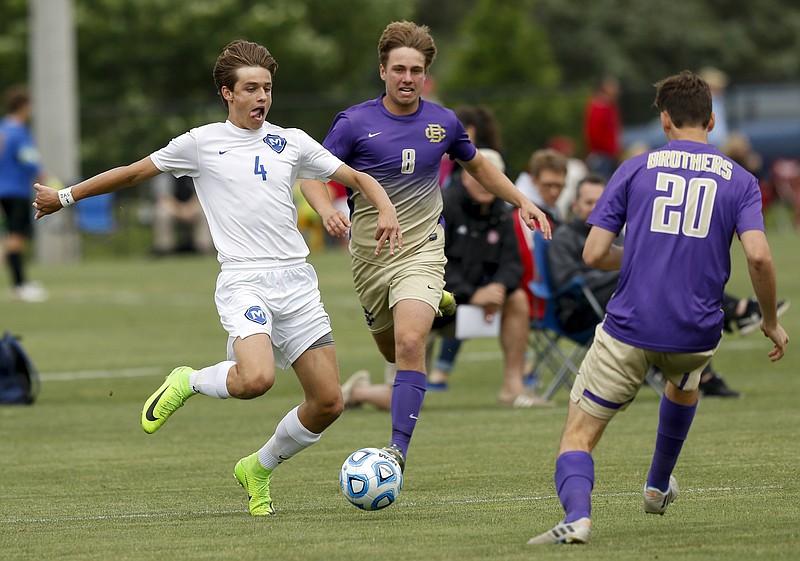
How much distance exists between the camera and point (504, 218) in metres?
11.9

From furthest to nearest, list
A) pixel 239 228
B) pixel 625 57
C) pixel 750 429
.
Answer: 1. pixel 625 57
2. pixel 750 429
3. pixel 239 228

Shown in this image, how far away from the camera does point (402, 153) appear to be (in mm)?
8664

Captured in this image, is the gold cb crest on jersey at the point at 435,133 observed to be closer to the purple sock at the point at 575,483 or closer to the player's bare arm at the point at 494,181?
the player's bare arm at the point at 494,181

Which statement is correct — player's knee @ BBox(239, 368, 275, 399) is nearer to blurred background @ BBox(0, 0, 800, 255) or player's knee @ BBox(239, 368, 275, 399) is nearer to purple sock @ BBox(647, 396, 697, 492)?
purple sock @ BBox(647, 396, 697, 492)

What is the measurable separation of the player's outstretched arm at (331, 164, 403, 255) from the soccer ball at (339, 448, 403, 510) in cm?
101

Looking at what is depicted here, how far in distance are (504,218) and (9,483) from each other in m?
4.60

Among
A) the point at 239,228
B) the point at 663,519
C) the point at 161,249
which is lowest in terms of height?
the point at 161,249

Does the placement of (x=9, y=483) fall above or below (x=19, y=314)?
above

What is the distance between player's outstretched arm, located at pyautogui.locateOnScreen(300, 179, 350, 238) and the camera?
7.64 metres

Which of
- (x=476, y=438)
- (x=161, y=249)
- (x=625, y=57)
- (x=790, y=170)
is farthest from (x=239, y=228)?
(x=625, y=57)

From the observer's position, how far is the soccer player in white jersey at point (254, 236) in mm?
7434

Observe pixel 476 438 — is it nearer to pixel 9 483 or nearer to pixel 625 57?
pixel 9 483

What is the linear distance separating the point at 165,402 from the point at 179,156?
1.14 m

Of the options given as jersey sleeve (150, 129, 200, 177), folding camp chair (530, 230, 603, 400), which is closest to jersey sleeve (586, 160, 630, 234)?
jersey sleeve (150, 129, 200, 177)
